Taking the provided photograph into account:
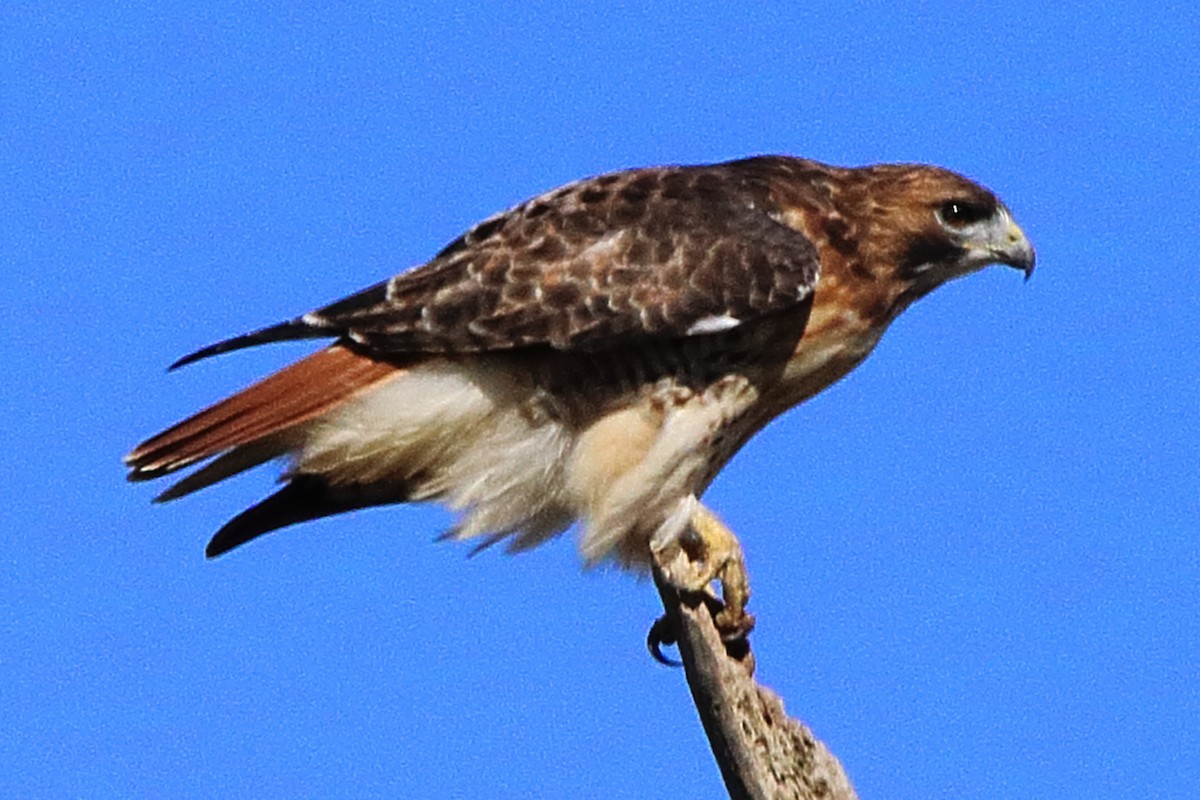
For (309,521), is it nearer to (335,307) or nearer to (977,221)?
(335,307)

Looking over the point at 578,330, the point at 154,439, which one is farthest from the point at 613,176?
the point at 154,439

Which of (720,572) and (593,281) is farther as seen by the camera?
(593,281)

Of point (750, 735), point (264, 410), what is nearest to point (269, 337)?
point (264, 410)

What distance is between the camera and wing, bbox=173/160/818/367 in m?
6.33

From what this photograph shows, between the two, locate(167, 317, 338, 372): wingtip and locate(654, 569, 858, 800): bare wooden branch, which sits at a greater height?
locate(167, 317, 338, 372): wingtip

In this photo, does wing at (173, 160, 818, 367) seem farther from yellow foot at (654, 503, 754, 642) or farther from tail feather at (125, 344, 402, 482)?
yellow foot at (654, 503, 754, 642)

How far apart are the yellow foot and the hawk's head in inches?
49.3

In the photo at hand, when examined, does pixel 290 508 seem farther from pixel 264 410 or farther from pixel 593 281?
pixel 593 281

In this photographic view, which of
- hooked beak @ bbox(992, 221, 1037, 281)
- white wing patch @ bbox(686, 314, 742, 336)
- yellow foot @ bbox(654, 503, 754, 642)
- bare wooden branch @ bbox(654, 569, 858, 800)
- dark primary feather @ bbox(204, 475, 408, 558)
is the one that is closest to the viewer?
bare wooden branch @ bbox(654, 569, 858, 800)

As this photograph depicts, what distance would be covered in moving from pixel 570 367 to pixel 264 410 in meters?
0.90

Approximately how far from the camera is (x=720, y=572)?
240 inches

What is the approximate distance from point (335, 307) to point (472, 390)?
485 mm

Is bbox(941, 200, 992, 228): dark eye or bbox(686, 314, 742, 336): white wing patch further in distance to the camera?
bbox(941, 200, 992, 228): dark eye

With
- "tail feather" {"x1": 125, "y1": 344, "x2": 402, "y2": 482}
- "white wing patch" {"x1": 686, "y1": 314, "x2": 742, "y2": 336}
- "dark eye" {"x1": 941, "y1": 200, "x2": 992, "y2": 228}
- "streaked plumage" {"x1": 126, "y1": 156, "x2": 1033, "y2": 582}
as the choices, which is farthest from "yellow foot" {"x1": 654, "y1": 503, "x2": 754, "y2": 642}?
"dark eye" {"x1": 941, "y1": 200, "x2": 992, "y2": 228}
